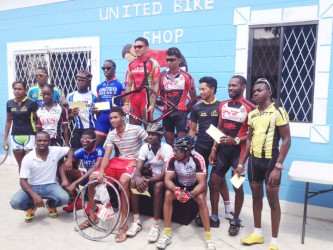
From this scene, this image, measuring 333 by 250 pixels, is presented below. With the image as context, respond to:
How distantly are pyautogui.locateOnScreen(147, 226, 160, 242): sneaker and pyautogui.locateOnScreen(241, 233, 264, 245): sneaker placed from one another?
0.96 metres

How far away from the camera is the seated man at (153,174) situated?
379cm

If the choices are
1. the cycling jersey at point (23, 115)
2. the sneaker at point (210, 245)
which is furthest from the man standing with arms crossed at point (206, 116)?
the cycling jersey at point (23, 115)

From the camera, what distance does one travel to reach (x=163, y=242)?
353cm

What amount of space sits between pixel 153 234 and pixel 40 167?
5.64 feet

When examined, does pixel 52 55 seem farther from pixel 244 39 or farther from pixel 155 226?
pixel 155 226

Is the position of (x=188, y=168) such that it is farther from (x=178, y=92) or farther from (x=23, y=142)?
(x=23, y=142)

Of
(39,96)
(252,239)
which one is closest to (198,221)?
(252,239)

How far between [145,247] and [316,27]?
354cm

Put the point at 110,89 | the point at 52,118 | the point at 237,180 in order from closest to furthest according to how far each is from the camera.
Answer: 1. the point at 237,180
2. the point at 52,118
3. the point at 110,89

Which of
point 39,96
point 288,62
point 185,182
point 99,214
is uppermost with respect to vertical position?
point 288,62

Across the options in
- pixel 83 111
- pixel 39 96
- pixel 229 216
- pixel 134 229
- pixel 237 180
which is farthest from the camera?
pixel 39 96

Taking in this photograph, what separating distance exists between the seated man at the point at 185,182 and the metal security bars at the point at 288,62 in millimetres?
1697

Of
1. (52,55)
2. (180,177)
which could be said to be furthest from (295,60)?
(52,55)

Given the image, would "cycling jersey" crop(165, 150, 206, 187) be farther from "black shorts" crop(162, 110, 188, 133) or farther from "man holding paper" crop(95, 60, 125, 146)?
"man holding paper" crop(95, 60, 125, 146)
